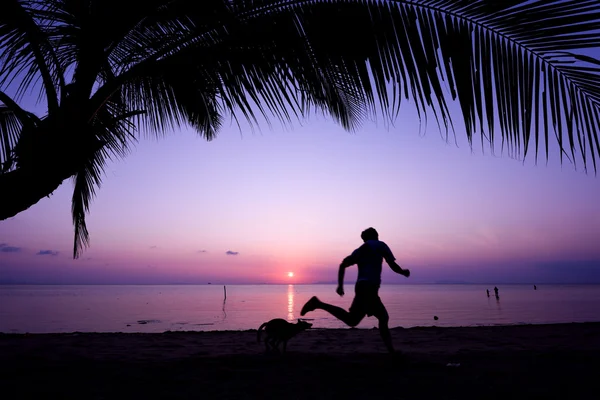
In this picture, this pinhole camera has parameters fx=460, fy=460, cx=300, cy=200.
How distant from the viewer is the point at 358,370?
Result: 5762 millimetres

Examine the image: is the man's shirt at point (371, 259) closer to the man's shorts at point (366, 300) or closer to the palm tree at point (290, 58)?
the man's shorts at point (366, 300)

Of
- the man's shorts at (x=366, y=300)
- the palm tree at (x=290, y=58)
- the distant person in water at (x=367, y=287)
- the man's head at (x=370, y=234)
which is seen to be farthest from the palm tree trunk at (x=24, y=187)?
the man's head at (x=370, y=234)

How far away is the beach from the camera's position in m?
4.57

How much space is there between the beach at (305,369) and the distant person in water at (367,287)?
62 centimetres

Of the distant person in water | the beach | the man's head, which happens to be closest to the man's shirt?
the distant person in water

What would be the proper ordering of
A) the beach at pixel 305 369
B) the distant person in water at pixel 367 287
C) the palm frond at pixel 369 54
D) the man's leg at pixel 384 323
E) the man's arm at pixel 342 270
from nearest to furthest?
the palm frond at pixel 369 54
the beach at pixel 305 369
the distant person in water at pixel 367 287
the man's leg at pixel 384 323
the man's arm at pixel 342 270

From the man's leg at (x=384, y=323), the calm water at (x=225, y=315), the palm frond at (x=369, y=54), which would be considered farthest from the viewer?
the calm water at (x=225, y=315)

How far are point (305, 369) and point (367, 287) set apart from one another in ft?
4.33

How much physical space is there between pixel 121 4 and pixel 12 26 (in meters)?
0.97

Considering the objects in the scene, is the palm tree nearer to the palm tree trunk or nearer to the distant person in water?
the palm tree trunk

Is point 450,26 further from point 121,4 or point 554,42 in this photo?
point 121,4

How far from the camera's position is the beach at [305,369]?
4570mm

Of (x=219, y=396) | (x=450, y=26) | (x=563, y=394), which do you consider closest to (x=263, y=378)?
(x=219, y=396)

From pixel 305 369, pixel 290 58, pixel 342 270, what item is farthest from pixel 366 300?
pixel 290 58
